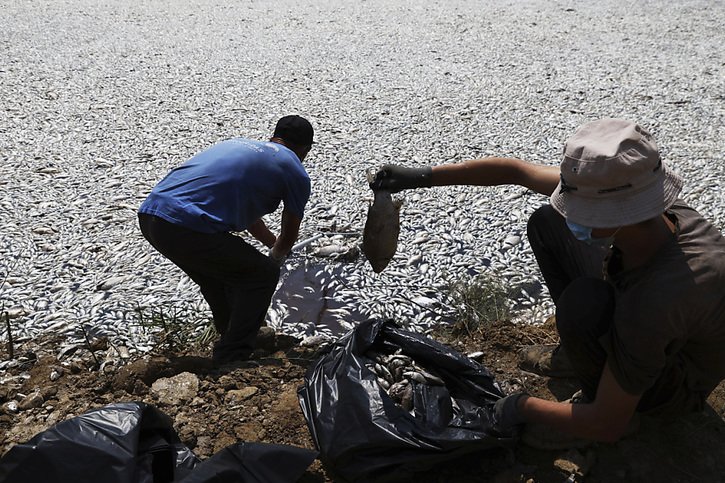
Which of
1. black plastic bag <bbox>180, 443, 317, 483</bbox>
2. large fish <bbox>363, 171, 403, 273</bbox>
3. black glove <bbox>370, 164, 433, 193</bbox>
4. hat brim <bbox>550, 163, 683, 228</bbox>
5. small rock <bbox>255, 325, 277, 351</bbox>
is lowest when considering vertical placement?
small rock <bbox>255, 325, 277, 351</bbox>

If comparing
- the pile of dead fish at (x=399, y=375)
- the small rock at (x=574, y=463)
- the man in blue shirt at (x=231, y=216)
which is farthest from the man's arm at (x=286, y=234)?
the small rock at (x=574, y=463)

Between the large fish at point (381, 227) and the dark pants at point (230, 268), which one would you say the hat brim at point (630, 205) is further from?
the dark pants at point (230, 268)

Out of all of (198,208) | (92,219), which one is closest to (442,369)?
(198,208)

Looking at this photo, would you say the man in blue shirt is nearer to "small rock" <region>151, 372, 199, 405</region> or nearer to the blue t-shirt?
the blue t-shirt

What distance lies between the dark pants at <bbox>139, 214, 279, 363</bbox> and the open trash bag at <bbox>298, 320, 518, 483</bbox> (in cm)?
63

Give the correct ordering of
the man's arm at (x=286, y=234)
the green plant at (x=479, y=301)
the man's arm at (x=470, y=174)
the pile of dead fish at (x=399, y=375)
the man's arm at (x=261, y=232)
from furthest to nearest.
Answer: the man's arm at (x=261, y=232) < the green plant at (x=479, y=301) < the man's arm at (x=286, y=234) < the man's arm at (x=470, y=174) < the pile of dead fish at (x=399, y=375)

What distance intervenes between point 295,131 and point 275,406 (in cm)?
139

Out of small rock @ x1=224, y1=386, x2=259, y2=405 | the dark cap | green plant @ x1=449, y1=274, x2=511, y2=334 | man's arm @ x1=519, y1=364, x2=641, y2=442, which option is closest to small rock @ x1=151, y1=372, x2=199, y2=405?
small rock @ x1=224, y1=386, x2=259, y2=405

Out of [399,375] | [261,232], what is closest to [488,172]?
[399,375]

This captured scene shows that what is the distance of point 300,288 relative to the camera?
4.25 m

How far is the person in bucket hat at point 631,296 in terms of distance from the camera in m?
2.00

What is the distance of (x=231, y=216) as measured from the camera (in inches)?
133

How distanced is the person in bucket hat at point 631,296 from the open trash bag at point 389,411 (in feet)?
0.64

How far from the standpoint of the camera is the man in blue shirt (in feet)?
11.0
